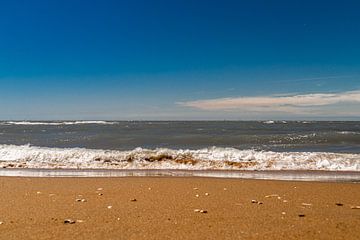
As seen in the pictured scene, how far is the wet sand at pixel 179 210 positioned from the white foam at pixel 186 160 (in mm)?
4419

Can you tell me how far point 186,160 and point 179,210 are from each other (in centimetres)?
913

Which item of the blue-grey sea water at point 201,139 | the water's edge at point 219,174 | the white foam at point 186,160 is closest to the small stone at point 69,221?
the water's edge at point 219,174

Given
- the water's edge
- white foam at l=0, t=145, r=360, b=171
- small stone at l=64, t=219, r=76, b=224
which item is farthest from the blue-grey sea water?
small stone at l=64, t=219, r=76, b=224

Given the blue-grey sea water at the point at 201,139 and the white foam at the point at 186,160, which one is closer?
the white foam at the point at 186,160

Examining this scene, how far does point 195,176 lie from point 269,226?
21.1 feet

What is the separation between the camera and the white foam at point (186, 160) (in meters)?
14.4

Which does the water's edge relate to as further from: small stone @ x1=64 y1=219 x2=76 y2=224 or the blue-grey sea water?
the blue-grey sea water

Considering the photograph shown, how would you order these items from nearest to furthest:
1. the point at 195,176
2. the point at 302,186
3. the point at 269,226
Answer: the point at 269,226
the point at 302,186
the point at 195,176

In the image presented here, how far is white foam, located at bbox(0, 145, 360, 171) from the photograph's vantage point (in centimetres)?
1443

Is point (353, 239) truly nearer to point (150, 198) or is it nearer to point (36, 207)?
point (150, 198)

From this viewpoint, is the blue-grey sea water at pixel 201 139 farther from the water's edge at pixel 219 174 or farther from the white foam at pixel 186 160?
the water's edge at pixel 219 174

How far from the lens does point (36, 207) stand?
272 inches

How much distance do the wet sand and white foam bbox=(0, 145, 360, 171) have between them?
174 inches

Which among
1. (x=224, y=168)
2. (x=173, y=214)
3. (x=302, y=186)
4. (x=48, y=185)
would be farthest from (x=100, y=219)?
(x=224, y=168)
